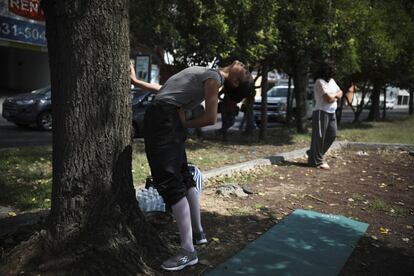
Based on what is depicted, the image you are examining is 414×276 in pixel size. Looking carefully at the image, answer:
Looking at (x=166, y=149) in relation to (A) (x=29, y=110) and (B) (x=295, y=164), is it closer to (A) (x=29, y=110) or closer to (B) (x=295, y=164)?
(B) (x=295, y=164)

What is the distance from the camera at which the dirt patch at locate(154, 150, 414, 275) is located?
3.96 m

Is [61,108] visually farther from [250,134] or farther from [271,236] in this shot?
[250,134]

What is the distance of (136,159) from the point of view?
7691mm

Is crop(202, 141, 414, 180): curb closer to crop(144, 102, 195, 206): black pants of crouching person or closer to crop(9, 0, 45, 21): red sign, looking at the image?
crop(144, 102, 195, 206): black pants of crouching person

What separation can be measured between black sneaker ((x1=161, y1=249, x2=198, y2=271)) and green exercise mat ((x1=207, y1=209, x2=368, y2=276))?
0.18m

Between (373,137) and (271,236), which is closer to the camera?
(271,236)

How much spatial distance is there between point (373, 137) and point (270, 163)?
261 inches

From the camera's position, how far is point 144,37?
9.77 meters

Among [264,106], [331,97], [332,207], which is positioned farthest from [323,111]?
[264,106]

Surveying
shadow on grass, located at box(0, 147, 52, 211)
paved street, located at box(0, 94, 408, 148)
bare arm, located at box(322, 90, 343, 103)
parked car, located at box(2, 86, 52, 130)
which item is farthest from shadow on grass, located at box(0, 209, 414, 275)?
parked car, located at box(2, 86, 52, 130)

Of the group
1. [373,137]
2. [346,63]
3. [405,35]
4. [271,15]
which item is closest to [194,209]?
[271,15]

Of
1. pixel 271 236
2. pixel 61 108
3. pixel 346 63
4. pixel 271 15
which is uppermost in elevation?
pixel 271 15

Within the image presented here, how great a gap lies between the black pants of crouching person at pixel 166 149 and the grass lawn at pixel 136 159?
1973 millimetres

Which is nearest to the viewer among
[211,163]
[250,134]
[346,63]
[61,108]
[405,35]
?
[61,108]
